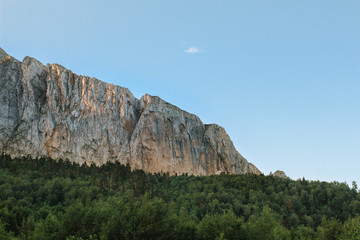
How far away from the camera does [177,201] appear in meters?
139

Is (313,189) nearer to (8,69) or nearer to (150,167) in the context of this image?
(150,167)

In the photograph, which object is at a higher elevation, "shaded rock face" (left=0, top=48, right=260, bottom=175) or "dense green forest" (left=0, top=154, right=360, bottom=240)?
"shaded rock face" (left=0, top=48, right=260, bottom=175)

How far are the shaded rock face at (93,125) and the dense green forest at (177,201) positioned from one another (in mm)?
7718

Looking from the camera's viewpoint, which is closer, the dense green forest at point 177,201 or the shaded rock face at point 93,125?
the dense green forest at point 177,201

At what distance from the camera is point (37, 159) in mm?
151000

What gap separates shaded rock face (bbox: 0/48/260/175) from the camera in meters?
159

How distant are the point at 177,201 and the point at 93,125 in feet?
175

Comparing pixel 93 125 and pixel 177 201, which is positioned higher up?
pixel 93 125

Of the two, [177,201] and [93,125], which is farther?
[93,125]

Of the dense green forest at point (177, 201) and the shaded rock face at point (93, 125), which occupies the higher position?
the shaded rock face at point (93, 125)

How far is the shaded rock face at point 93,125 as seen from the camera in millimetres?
158750

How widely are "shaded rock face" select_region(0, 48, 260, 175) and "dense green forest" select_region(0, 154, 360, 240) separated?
772 cm

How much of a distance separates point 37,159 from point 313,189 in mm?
113512

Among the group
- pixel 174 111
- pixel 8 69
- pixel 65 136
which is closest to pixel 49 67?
pixel 8 69
